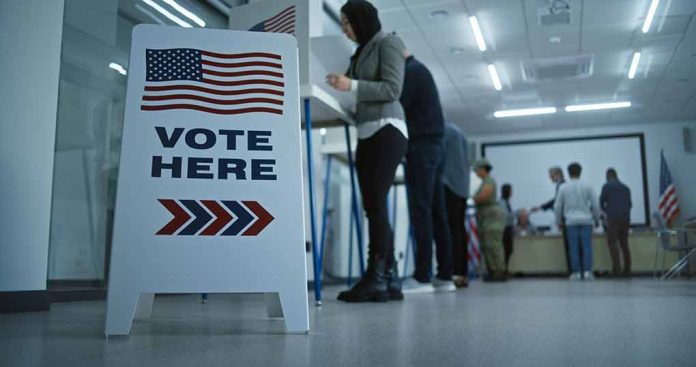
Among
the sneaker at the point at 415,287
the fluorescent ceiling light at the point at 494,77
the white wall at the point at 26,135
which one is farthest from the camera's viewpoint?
the fluorescent ceiling light at the point at 494,77

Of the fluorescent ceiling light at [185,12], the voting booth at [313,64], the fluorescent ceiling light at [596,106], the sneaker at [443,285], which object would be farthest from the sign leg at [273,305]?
the fluorescent ceiling light at [596,106]

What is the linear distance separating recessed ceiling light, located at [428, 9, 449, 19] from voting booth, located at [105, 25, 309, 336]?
4.45 metres

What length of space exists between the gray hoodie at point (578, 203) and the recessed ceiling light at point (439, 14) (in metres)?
2.02

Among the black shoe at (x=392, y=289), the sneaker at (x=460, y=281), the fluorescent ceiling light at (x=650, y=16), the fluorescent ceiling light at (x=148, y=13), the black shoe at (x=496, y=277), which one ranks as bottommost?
the black shoe at (x=496, y=277)

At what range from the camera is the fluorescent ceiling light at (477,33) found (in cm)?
556

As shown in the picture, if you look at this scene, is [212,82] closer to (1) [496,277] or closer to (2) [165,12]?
(2) [165,12]

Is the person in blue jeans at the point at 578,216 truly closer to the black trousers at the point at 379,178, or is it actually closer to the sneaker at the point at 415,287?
the sneaker at the point at 415,287

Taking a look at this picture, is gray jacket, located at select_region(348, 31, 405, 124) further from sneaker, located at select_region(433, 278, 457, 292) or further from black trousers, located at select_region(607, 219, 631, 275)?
black trousers, located at select_region(607, 219, 631, 275)

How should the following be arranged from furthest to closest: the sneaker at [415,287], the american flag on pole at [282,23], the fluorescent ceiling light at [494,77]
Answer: the fluorescent ceiling light at [494,77], the sneaker at [415,287], the american flag on pole at [282,23]

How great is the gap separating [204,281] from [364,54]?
1.28 metres

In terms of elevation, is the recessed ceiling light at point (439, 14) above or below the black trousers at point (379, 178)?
above

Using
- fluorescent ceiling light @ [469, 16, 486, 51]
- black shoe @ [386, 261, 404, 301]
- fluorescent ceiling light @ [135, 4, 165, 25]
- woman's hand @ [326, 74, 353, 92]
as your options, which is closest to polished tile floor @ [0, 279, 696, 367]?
black shoe @ [386, 261, 404, 301]

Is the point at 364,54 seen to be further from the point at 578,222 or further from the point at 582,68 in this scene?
the point at 582,68

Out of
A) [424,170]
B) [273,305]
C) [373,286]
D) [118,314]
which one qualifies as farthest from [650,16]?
[118,314]
